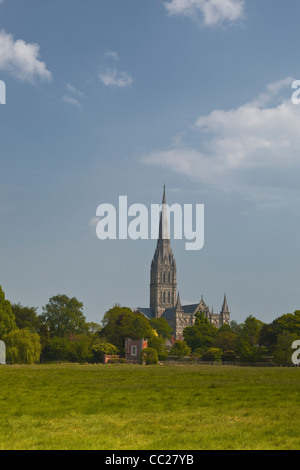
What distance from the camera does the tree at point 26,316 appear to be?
111 m

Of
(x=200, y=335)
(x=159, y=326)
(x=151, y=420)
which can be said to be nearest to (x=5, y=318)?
(x=200, y=335)

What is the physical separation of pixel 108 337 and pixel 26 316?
18721 mm

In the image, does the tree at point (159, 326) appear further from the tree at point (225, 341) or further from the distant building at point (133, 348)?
the distant building at point (133, 348)

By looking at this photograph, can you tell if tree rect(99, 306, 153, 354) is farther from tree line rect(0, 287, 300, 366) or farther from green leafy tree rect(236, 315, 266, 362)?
green leafy tree rect(236, 315, 266, 362)

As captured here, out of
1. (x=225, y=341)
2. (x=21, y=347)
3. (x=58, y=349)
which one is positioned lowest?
(x=58, y=349)

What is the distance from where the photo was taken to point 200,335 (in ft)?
427

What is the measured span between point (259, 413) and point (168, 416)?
2892mm

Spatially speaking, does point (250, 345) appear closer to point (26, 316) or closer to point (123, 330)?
point (123, 330)

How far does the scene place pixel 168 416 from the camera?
1647 cm

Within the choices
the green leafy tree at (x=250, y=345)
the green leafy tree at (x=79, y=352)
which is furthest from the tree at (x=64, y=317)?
the green leafy tree at (x=250, y=345)

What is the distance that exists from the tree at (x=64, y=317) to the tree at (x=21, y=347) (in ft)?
125

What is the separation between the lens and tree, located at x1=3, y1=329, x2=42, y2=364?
73000 mm
